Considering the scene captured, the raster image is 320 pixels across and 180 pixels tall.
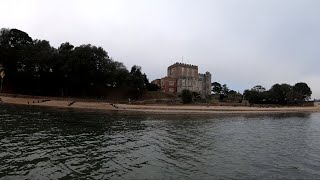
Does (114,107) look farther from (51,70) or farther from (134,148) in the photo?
(134,148)

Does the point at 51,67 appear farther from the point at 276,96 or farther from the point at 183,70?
the point at 276,96

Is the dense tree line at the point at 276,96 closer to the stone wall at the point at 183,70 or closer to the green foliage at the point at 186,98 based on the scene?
the stone wall at the point at 183,70

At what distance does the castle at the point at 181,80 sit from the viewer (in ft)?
538

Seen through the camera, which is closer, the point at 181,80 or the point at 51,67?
the point at 51,67

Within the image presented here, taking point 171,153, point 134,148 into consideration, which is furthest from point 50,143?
point 171,153

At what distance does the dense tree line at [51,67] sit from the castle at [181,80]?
57287 millimetres

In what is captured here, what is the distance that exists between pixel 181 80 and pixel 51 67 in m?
80.8

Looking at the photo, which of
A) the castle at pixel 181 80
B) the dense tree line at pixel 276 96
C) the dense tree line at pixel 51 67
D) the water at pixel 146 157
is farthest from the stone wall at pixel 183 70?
the water at pixel 146 157

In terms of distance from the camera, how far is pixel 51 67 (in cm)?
9788

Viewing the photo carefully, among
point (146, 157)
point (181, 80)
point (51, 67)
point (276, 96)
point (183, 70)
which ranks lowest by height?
point (146, 157)

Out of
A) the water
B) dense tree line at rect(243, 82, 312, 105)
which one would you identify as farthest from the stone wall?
the water

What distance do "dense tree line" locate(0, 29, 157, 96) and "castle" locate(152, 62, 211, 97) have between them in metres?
57.3

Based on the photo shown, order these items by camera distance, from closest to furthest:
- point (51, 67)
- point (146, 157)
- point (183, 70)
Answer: point (146, 157), point (51, 67), point (183, 70)

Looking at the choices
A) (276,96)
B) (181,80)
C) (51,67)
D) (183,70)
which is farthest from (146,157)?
(183,70)
